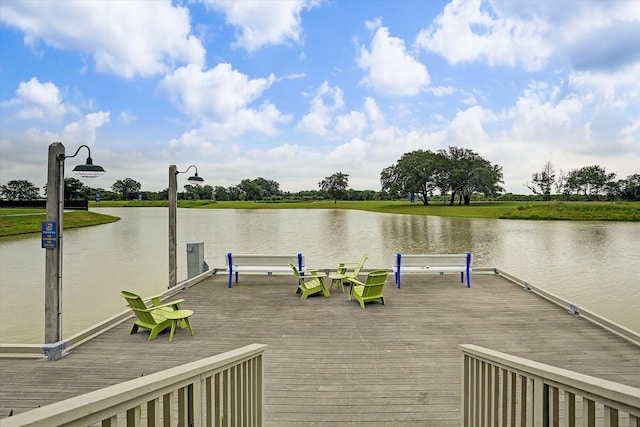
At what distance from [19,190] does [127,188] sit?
36678 mm

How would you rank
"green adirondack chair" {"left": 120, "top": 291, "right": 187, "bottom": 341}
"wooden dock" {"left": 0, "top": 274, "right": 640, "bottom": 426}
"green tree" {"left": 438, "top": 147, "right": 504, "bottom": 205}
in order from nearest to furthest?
"wooden dock" {"left": 0, "top": 274, "right": 640, "bottom": 426}
"green adirondack chair" {"left": 120, "top": 291, "right": 187, "bottom": 341}
"green tree" {"left": 438, "top": 147, "right": 504, "bottom": 205}

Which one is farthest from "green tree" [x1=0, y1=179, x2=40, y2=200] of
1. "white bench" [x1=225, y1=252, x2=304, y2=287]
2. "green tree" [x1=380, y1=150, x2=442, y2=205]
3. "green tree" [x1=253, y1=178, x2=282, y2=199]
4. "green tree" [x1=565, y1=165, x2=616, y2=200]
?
"green tree" [x1=565, y1=165, x2=616, y2=200]

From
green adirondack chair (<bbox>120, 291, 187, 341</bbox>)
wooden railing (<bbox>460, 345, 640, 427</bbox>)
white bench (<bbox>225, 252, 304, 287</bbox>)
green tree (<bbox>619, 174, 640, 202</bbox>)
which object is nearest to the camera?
wooden railing (<bbox>460, 345, 640, 427</bbox>)

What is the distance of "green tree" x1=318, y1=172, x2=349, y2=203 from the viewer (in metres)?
123

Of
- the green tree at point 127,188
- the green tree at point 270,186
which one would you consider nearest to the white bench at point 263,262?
the green tree at point 270,186

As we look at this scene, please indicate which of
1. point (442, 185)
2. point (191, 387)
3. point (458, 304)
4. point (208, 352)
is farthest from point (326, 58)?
point (442, 185)

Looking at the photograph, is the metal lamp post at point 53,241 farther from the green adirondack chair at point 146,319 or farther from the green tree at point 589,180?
the green tree at point 589,180

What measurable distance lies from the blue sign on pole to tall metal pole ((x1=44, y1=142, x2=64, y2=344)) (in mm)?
36

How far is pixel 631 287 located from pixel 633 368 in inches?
354

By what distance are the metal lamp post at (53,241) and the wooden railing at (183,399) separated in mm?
3233

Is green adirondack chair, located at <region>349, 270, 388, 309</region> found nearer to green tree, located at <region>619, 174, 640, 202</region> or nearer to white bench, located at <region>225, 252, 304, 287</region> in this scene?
white bench, located at <region>225, 252, 304, 287</region>

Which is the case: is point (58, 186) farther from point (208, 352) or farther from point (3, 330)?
point (3, 330)

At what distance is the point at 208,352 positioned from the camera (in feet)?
18.1

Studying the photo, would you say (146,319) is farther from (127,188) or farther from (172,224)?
(127,188)
